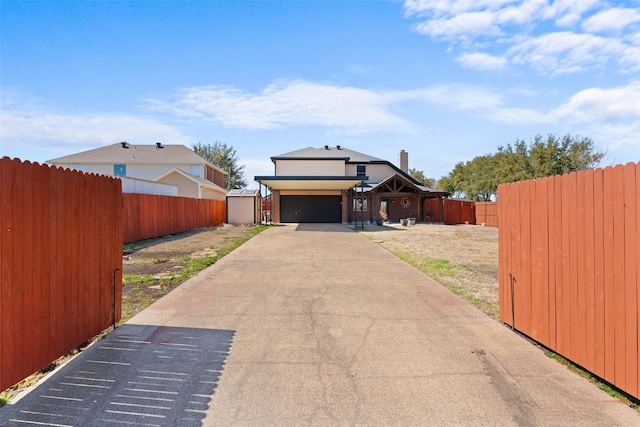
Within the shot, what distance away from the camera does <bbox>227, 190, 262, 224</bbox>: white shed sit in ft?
96.8

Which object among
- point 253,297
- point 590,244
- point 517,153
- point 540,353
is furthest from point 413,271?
point 517,153

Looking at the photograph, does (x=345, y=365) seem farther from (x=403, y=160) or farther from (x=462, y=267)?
(x=403, y=160)

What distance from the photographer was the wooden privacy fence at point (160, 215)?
15.0 meters

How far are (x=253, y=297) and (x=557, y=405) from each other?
4634 millimetres

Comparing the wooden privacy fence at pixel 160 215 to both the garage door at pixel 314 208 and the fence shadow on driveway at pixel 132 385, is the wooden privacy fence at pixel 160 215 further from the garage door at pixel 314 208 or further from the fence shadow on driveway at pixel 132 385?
the fence shadow on driveway at pixel 132 385

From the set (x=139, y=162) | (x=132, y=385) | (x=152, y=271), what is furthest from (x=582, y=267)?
(x=139, y=162)

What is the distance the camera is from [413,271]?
9.04 meters

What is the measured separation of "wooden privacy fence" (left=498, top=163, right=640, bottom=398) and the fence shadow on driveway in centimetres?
357

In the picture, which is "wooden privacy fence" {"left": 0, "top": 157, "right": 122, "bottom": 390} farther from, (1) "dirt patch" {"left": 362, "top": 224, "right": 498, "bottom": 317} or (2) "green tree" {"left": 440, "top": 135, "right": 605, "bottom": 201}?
(2) "green tree" {"left": 440, "top": 135, "right": 605, "bottom": 201}

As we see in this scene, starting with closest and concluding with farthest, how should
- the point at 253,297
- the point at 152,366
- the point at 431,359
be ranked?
the point at 152,366, the point at 431,359, the point at 253,297

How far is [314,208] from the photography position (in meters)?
31.4

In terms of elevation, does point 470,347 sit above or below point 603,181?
below

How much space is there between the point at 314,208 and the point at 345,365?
90.7 feet

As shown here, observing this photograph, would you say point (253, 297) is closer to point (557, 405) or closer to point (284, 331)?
point (284, 331)
